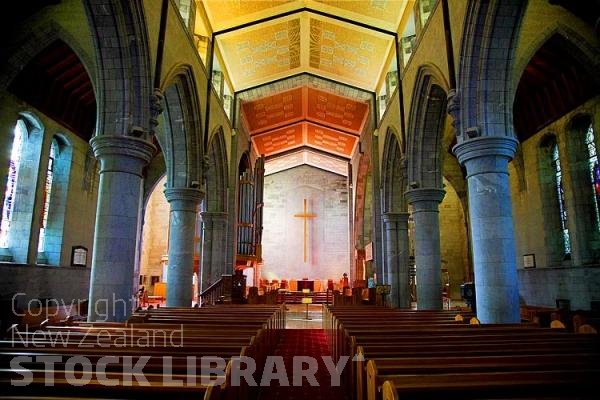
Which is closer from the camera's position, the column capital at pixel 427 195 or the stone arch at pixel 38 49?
the stone arch at pixel 38 49

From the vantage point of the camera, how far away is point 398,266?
38.7 ft

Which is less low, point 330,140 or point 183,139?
point 330,140

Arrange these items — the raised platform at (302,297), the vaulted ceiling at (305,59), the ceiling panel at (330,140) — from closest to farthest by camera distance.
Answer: the vaulted ceiling at (305,59)
the ceiling panel at (330,140)
the raised platform at (302,297)

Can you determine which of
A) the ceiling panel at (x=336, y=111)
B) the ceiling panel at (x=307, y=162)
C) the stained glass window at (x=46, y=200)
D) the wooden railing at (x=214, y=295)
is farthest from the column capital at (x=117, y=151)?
the ceiling panel at (x=307, y=162)

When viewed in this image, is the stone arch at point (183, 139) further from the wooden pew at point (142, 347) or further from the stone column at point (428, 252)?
the wooden pew at point (142, 347)

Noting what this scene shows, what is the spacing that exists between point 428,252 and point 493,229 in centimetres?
343

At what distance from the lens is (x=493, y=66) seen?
646 centimetres

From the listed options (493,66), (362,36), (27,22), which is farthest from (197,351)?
(362,36)

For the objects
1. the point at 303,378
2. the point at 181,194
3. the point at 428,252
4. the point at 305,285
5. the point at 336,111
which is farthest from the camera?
the point at 305,285

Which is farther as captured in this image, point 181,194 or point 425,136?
point 181,194

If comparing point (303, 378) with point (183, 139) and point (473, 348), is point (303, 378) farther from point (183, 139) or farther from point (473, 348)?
point (183, 139)

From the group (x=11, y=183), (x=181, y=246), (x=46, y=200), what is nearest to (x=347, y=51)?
(x=181, y=246)

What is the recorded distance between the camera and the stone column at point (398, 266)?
11.7 meters

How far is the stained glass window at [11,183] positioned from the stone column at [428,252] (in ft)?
31.2
